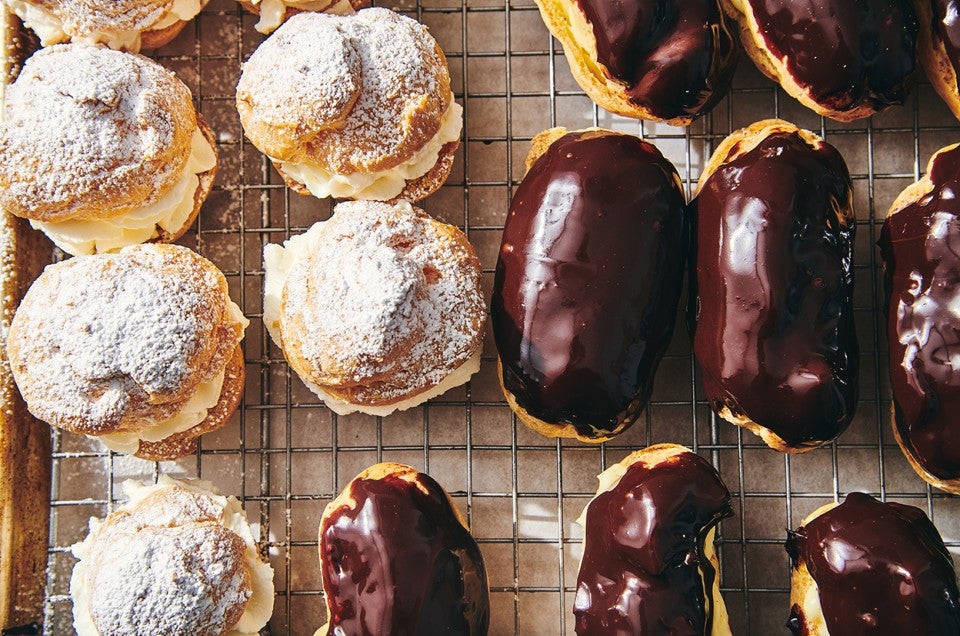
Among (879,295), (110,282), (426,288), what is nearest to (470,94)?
(426,288)

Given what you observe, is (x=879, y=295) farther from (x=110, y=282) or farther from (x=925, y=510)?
(x=110, y=282)

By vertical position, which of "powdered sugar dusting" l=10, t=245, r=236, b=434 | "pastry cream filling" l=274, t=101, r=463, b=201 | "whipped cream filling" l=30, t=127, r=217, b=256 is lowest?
"powdered sugar dusting" l=10, t=245, r=236, b=434

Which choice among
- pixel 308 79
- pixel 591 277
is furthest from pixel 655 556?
pixel 308 79

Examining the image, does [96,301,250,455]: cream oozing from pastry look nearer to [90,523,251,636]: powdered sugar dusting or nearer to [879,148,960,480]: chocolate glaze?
[90,523,251,636]: powdered sugar dusting

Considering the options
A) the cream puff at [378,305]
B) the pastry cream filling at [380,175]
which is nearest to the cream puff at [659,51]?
the pastry cream filling at [380,175]

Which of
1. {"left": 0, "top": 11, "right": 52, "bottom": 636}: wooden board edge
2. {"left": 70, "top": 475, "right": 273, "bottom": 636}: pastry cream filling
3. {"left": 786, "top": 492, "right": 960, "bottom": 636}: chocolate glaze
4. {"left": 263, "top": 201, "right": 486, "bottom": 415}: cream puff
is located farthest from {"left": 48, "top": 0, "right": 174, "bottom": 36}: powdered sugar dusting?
{"left": 786, "top": 492, "right": 960, "bottom": 636}: chocolate glaze

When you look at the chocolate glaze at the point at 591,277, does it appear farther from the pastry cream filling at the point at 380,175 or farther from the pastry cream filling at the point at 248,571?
the pastry cream filling at the point at 248,571
